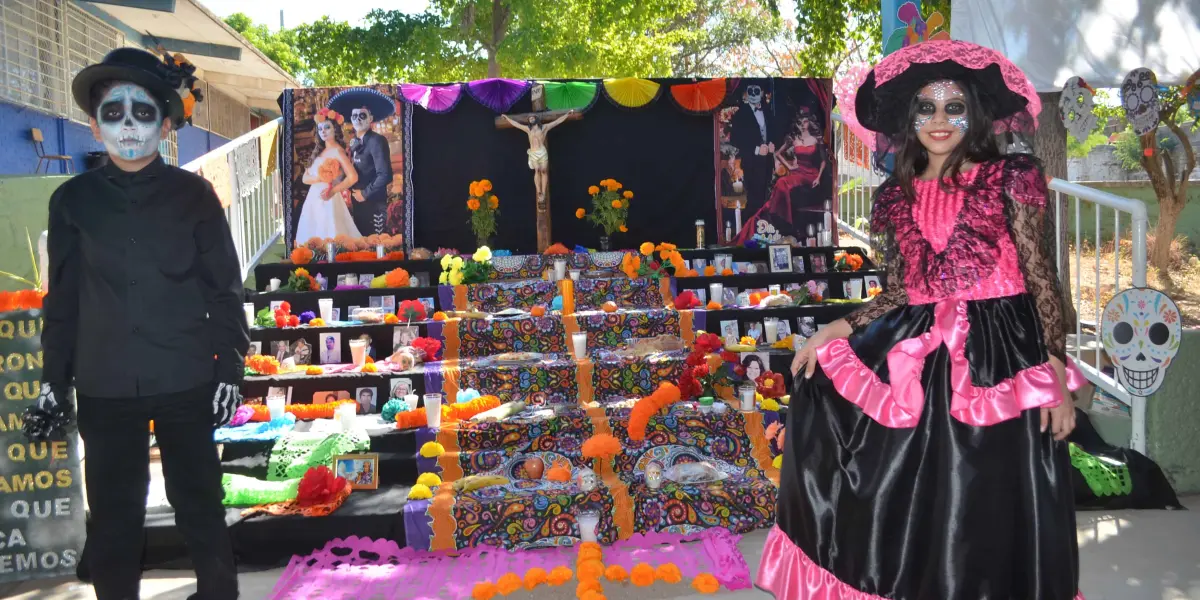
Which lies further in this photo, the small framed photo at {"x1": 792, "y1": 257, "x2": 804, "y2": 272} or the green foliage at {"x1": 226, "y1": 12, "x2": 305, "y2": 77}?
the green foliage at {"x1": 226, "y1": 12, "x2": 305, "y2": 77}

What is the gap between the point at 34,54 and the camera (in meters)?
8.32

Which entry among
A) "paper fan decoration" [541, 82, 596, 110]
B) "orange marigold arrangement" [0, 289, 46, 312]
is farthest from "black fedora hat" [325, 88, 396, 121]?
"orange marigold arrangement" [0, 289, 46, 312]

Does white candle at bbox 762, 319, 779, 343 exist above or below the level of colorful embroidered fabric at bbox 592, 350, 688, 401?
above

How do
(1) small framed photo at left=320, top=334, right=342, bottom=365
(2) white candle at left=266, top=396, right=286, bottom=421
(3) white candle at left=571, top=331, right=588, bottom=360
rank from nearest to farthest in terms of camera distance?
(2) white candle at left=266, top=396, right=286, bottom=421
(3) white candle at left=571, top=331, right=588, bottom=360
(1) small framed photo at left=320, top=334, right=342, bottom=365

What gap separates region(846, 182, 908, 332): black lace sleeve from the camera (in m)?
2.72

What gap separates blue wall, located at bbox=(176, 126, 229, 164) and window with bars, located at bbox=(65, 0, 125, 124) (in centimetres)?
211

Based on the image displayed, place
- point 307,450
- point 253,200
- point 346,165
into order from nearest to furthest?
point 307,450 → point 253,200 → point 346,165

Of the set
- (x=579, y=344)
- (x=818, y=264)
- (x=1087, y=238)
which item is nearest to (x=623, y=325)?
(x=579, y=344)

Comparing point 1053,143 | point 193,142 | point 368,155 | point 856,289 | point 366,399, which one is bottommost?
point 366,399

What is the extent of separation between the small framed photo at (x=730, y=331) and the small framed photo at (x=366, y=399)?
2.46 meters

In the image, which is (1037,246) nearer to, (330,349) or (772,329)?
(772,329)

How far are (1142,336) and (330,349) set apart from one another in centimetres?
482

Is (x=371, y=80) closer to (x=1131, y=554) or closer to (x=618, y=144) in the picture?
(x=618, y=144)

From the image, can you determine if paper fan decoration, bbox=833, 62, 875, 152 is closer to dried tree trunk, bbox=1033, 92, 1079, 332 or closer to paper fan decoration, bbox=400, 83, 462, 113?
dried tree trunk, bbox=1033, 92, 1079, 332
